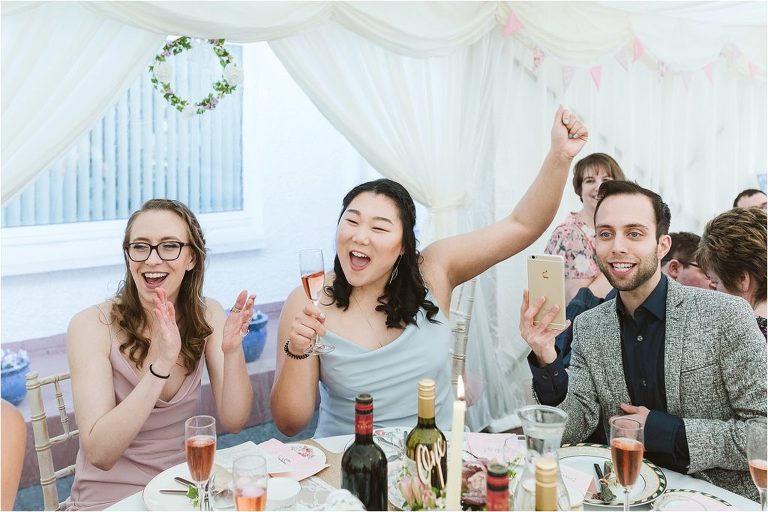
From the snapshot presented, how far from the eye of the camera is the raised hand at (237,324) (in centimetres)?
184

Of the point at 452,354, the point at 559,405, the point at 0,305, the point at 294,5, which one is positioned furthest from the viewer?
the point at 0,305

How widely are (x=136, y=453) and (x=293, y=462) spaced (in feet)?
2.02

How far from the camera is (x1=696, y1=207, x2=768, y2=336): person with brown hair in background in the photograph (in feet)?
6.90

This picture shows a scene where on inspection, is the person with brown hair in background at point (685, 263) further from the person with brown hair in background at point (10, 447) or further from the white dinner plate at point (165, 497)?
the person with brown hair in background at point (10, 447)

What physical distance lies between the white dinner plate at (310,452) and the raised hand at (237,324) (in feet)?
1.13

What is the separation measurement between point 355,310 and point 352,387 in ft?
0.76

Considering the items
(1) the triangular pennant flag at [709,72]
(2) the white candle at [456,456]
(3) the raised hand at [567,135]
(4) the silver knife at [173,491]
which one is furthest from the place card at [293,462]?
(1) the triangular pennant flag at [709,72]

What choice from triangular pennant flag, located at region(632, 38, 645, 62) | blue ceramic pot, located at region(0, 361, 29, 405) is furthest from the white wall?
triangular pennant flag, located at region(632, 38, 645, 62)

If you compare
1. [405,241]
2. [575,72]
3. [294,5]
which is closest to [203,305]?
[405,241]

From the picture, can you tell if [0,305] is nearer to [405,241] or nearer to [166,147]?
[166,147]

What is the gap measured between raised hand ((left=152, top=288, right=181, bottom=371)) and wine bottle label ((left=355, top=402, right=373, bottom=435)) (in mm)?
767

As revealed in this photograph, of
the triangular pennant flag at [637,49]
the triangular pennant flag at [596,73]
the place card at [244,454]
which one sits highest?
the triangular pennant flag at [637,49]

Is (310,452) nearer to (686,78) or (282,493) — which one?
(282,493)

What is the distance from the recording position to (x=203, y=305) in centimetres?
213
